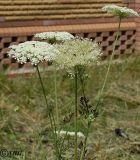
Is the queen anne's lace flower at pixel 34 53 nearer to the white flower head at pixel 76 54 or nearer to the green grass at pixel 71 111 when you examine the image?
the white flower head at pixel 76 54

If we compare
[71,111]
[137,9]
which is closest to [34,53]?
[71,111]

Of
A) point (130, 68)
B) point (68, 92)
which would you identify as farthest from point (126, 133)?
point (130, 68)

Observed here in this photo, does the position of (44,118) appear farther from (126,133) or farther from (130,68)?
(130,68)

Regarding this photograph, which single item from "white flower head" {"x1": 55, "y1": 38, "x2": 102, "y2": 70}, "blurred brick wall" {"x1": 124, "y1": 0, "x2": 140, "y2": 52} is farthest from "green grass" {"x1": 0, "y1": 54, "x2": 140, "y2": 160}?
"blurred brick wall" {"x1": 124, "y1": 0, "x2": 140, "y2": 52}

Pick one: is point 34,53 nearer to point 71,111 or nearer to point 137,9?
point 71,111

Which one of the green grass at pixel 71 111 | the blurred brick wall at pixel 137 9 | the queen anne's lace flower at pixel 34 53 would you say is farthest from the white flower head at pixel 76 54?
the blurred brick wall at pixel 137 9
